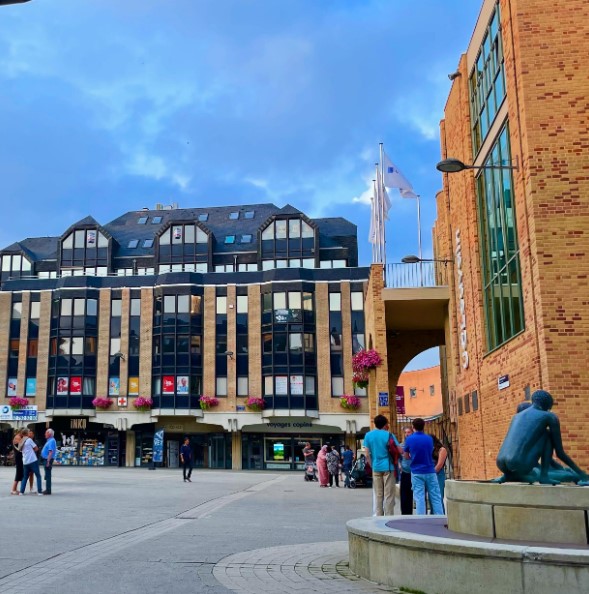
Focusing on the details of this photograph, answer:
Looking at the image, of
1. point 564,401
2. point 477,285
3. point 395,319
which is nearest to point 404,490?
point 564,401

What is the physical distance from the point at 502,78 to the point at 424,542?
14413mm

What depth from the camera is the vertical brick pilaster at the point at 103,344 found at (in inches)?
2080

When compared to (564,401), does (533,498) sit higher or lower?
lower

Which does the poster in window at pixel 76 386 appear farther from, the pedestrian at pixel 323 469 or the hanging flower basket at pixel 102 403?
the pedestrian at pixel 323 469

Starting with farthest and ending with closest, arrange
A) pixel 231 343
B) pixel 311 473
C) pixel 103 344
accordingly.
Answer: pixel 103 344
pixel 231 343
pixel 311 473

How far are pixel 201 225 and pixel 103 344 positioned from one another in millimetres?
12979

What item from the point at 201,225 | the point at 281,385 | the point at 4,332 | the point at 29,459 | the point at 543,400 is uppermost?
the point at 201,225

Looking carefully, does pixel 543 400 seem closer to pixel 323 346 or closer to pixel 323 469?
pixel 323 469

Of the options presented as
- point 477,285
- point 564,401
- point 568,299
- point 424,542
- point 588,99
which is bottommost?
point 424,542

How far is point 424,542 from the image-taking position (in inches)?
240

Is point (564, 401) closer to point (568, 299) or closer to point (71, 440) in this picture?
point (568, 299)

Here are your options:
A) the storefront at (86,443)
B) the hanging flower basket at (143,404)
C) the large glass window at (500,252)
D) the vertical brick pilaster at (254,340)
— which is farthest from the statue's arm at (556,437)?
the storefront at (86,443)

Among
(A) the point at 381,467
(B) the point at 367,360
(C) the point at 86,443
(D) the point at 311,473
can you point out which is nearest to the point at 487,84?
(B) the point at 367,360

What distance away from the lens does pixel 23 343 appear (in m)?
54.2
